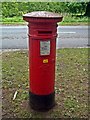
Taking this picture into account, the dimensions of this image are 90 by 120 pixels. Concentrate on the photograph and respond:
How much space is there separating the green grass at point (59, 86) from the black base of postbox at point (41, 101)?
79mm

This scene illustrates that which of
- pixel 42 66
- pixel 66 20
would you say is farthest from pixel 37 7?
pixel 42 66

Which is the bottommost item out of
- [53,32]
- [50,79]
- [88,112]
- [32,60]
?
[88,112]

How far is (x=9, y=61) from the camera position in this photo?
6602 mm

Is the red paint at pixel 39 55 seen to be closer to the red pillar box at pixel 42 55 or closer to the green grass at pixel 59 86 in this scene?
the red pillar box at pixel 42 55

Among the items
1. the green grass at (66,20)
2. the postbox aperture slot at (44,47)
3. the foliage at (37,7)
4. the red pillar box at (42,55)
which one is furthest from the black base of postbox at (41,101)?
the foliage at (37,7)

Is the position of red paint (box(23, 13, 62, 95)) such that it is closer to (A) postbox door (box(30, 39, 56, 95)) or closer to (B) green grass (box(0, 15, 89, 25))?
(A) postbox door (box(30, 39, 56, 95))

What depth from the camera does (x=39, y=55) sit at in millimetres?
3660

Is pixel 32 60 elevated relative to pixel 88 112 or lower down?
elevated

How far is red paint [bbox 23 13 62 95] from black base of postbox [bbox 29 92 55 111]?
0.20 ft

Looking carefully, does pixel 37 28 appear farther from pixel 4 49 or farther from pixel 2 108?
pixel 4 49

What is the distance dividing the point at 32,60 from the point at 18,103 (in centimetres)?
80

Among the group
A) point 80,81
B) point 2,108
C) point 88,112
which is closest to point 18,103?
point 2,108

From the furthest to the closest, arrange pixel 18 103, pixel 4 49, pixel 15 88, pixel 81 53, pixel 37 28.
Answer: pixel 4 49
pixel 81 53
pixel 15 88
pixel 18 103
pixel 37 28

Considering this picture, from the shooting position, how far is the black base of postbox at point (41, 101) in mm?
3832
